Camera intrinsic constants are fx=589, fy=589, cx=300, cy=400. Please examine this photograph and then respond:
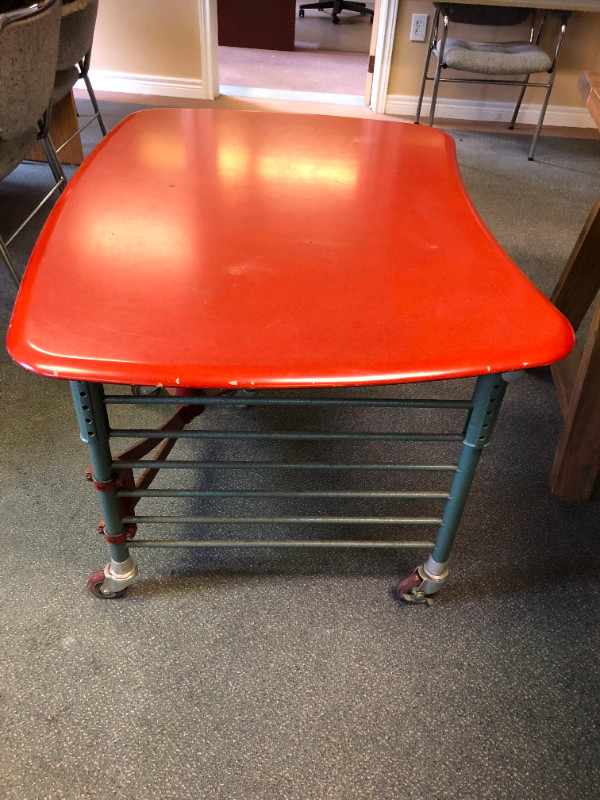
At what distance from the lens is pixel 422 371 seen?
0.71 m

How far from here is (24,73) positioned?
148 cm

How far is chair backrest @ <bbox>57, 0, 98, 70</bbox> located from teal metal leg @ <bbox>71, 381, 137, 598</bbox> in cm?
178

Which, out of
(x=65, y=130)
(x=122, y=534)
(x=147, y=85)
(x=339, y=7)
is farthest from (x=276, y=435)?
(x=339, y=7)

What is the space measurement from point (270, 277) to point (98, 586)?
0.66 m

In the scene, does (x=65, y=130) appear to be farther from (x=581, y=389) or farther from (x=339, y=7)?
(x=339, y=7)

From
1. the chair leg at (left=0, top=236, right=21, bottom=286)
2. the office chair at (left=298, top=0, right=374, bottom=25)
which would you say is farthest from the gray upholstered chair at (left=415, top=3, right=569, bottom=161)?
the office chair at (left=298, top=0, right=374, bottom=25)

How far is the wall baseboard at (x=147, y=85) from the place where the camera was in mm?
3551

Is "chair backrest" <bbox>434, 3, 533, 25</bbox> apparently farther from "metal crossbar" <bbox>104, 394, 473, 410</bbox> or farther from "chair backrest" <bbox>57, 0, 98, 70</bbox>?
"metal crossbar" <bbox>104, 394, 473, 410</bbox>

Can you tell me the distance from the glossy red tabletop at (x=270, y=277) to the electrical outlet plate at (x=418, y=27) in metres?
2.50

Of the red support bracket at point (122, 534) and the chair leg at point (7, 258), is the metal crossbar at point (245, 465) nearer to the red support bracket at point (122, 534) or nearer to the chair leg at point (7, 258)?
the red support bracket at point (122, 534)

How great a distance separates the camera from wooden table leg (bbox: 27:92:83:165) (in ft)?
8.43

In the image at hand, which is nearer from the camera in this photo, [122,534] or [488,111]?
[122,534]

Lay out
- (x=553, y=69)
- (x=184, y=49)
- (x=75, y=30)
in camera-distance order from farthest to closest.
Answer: (x=184, y=49) → (x=553, y=69) → (x=75, y=30)

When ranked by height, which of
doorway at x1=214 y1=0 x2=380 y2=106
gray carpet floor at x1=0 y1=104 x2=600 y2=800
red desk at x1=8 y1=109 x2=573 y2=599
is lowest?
gray carpet floor at x1=0 y1=104 x2=600 y2=800
